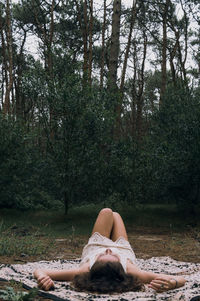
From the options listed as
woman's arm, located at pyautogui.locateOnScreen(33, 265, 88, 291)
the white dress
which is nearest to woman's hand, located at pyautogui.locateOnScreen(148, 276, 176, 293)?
the white dress

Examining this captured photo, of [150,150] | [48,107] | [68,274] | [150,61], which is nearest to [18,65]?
[150,61]

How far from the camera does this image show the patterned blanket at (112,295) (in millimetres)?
4066

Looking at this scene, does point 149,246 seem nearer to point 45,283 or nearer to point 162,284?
point 162,284

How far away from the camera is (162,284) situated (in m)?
4.31

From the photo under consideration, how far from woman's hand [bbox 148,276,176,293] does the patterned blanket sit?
5cm

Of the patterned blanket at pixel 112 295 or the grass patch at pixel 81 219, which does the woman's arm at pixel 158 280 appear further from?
the grass patch at pixel 81 219

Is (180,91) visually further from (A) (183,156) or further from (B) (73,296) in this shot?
(B) (73,296)

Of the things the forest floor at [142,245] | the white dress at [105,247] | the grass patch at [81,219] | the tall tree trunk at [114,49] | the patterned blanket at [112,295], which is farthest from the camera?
the tall tree trunk at [114,49]

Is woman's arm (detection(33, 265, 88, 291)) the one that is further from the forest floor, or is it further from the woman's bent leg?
the forest floor

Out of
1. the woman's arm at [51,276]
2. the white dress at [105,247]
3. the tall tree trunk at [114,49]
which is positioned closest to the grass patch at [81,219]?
the tall tree trunk at [114,49]

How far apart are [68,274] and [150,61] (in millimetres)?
22025

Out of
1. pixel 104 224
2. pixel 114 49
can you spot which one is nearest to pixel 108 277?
pixel 104 224

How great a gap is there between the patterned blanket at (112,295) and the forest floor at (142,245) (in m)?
0.88

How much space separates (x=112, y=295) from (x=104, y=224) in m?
1.46
